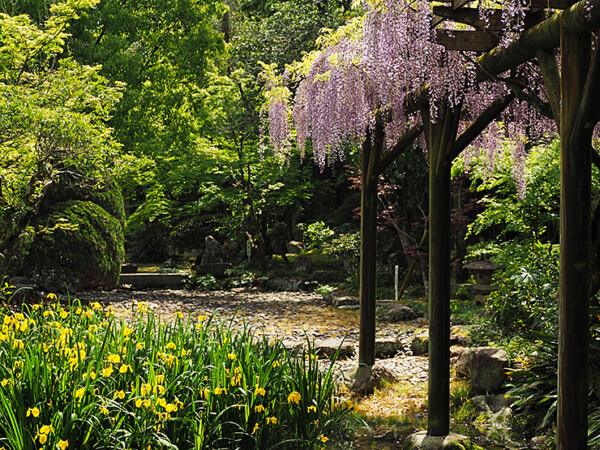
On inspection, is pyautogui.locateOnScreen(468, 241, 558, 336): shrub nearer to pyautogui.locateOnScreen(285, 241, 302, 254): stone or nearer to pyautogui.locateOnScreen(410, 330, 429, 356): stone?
pyautogui.locateOnScreen(410, 330, 429, 356): stone

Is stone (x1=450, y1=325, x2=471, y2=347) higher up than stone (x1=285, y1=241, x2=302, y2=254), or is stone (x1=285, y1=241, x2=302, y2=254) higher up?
stone (x1=285, y1=241, x2=302, y2=254)

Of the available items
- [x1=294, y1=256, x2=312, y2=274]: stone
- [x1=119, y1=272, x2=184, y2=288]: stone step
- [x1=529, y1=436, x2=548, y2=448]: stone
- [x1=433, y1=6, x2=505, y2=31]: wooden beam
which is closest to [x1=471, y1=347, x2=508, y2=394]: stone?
[x1=529, y1=436, x2=548, y2=448]: stone

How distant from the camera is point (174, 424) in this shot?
2953 millimetres

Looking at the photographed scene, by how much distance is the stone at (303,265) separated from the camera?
14508 mm

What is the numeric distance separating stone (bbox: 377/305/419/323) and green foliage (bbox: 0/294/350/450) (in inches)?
223

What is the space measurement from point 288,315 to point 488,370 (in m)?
5.70

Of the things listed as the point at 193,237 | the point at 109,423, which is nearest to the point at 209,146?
the point at 193,237

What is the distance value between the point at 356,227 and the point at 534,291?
10.1 m

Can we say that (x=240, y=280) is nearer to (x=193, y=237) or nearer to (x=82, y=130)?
(x=193, y=237)

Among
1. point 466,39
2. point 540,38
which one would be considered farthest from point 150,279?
point 540,38

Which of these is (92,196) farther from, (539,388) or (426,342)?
(539,388)

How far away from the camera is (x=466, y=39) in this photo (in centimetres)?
327

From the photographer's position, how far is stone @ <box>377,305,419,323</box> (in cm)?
940

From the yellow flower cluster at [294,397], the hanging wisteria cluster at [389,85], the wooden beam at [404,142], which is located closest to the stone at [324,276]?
the hanging wisteria cluster at [389,85]
